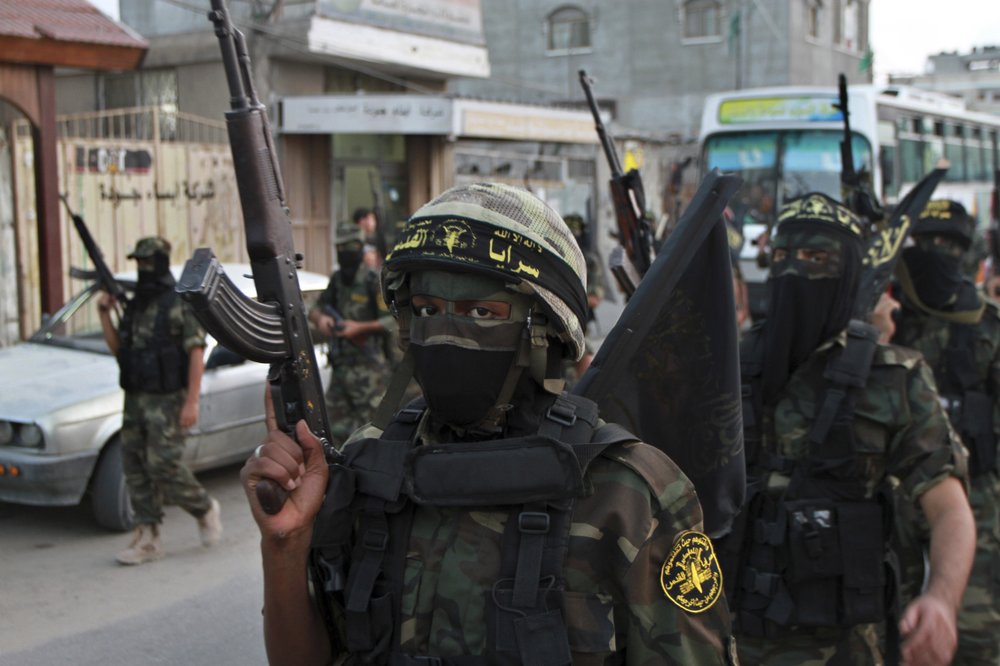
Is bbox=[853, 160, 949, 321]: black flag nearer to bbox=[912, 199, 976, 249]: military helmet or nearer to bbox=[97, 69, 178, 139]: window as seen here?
bbox=[912, 199, 976, 249]: military helmet

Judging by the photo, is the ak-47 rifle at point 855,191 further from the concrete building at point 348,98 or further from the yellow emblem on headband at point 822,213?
the concrete building at point 348,98

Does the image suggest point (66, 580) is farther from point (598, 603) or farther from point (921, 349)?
point (598, 603)

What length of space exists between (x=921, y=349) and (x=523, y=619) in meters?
3.81

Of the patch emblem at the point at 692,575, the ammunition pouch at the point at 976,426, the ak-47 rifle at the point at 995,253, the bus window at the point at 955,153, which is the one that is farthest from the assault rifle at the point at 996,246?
the bus window at the point at 955,153

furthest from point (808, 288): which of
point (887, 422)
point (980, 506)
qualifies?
point (980, 506)

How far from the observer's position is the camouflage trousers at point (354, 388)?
746cm

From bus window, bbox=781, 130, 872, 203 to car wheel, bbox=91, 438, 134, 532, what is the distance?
947 cm

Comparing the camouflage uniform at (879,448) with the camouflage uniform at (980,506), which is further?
the camouflage uniform at (980,506)

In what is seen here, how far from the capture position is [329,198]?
16.9 meters

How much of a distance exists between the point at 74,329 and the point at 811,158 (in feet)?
30.9

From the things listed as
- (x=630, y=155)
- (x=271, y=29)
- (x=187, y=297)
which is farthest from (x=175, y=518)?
(x=630, y=155)

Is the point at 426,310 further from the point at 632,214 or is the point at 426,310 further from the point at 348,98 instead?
the point at 348,98

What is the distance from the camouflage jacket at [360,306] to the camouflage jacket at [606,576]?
560 cm

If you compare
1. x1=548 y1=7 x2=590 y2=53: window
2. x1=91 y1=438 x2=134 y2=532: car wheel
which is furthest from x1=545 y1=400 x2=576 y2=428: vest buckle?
x1=548 y1=7 x2=590 y2=53: window
